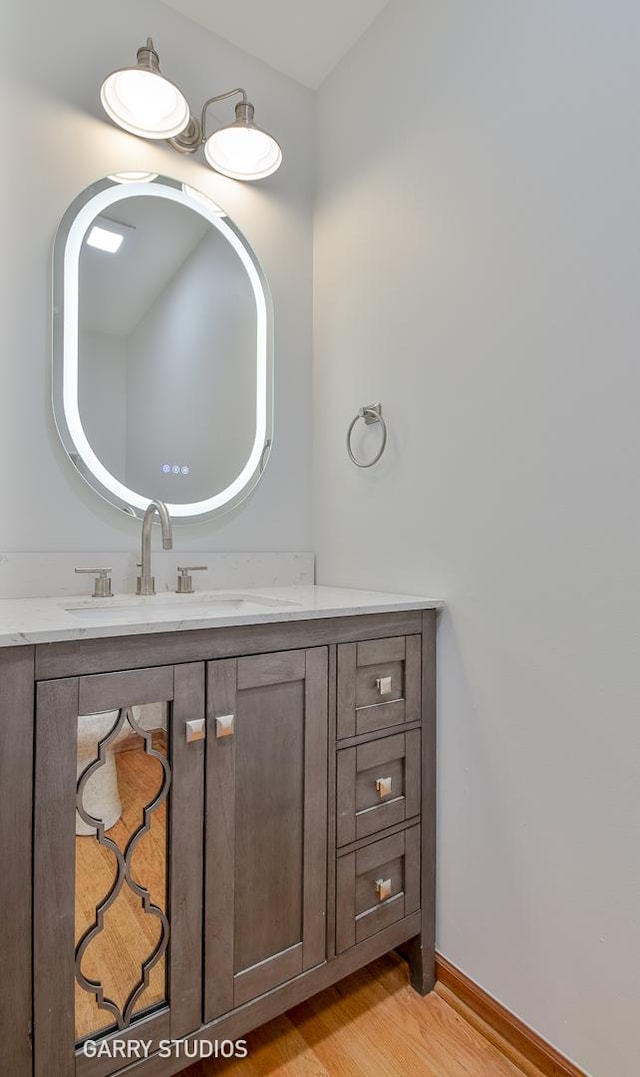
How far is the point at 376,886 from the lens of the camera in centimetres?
127

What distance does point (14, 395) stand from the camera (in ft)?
4.58

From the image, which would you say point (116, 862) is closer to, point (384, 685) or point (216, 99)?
point (384, 685)

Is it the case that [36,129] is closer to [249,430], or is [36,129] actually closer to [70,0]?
[70,0]

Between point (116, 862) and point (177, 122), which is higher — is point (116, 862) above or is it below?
below

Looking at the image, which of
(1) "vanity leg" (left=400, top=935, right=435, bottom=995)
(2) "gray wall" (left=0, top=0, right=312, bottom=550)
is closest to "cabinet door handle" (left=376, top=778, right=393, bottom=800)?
(1) "vanity leg" (left=400, top=935, right=435, bottom=995)

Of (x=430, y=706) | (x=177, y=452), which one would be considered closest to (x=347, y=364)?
(x=177, y=452)

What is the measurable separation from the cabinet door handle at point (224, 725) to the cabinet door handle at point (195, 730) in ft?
0.09

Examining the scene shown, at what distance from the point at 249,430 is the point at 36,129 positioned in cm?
94

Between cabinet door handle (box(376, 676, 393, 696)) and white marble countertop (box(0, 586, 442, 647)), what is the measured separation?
17cm

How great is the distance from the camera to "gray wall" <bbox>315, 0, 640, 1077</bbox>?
103cm

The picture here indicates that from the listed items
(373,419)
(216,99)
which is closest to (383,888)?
(373,419)

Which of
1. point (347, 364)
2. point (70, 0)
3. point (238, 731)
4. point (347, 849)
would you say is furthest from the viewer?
point (347, 364)

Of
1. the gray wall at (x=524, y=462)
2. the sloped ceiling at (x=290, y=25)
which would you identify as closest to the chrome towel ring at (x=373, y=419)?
the gray wall at (x=524, y=462)
